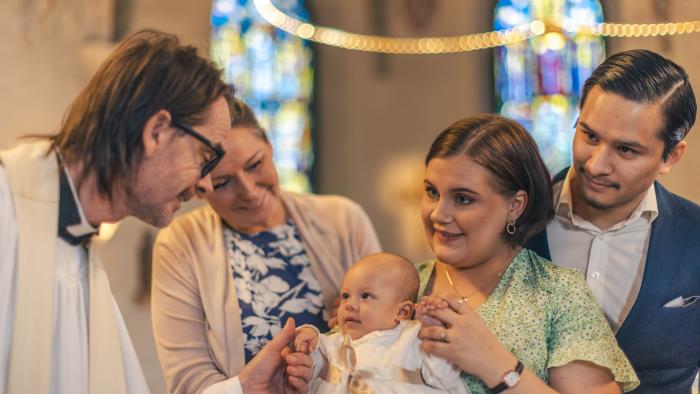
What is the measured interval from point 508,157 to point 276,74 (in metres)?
7.34

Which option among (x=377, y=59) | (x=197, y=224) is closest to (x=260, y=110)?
(x=377, y=59)

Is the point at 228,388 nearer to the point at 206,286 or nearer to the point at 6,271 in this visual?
the point at 206,286

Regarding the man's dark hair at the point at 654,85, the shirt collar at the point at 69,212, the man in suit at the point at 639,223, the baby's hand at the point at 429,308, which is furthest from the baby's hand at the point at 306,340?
the man's dark hair at the point at 654,85

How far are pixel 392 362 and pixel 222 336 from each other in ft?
2.48

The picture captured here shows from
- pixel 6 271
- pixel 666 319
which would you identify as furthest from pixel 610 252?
pixel 6 271

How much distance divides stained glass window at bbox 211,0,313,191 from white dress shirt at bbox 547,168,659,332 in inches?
266

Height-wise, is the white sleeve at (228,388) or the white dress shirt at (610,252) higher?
the white dress shirt at (610,252)

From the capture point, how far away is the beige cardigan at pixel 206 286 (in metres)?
2.98

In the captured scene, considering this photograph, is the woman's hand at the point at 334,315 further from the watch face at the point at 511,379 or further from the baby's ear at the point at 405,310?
the watch face at the point at 511,379

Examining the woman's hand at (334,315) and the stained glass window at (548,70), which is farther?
the stained glass window at (548,70)

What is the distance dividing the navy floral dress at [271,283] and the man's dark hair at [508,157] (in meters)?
0.77

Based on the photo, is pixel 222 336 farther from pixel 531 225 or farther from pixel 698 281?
pixel 698 281

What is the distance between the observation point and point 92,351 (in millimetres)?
2246

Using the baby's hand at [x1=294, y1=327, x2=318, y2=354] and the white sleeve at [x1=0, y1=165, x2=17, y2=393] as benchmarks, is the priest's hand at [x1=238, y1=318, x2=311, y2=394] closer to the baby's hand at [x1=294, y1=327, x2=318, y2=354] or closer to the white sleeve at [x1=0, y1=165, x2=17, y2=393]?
the baby's hand at [x1=294, y1=327, x2=318, y2=354]
